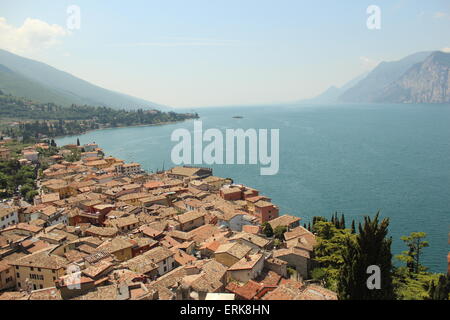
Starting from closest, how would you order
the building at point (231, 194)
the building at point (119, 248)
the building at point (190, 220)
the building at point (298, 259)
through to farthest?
the building at point (298, 259) → the building at point (119, 248) → the building at point (190, 220) → the building at point (231, 194)

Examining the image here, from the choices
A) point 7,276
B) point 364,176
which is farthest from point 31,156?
point 364,176

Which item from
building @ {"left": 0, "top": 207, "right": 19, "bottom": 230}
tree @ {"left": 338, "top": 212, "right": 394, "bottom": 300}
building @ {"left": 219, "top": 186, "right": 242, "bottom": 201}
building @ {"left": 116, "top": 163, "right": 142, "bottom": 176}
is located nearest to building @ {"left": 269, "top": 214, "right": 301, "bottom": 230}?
Answer: building @ {"left": 219, "top": 186, "right": 242, "bottom": 201}

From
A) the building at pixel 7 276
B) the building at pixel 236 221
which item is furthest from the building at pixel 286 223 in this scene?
the building at pixel 7 276

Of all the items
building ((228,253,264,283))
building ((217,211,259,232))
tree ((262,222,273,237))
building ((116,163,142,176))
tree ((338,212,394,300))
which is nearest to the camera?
tree ((338,212,394,300))

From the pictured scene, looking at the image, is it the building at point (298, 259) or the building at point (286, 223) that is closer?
the building at point (298, 259)

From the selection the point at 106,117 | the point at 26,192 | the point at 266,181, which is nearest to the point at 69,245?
the point at 26,192

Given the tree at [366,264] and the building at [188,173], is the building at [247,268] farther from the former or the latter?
the building at [188,173]

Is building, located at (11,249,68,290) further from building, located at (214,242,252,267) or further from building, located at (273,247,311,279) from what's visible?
building, located at (273,247,311,279)

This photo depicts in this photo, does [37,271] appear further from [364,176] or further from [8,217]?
[364,176]
